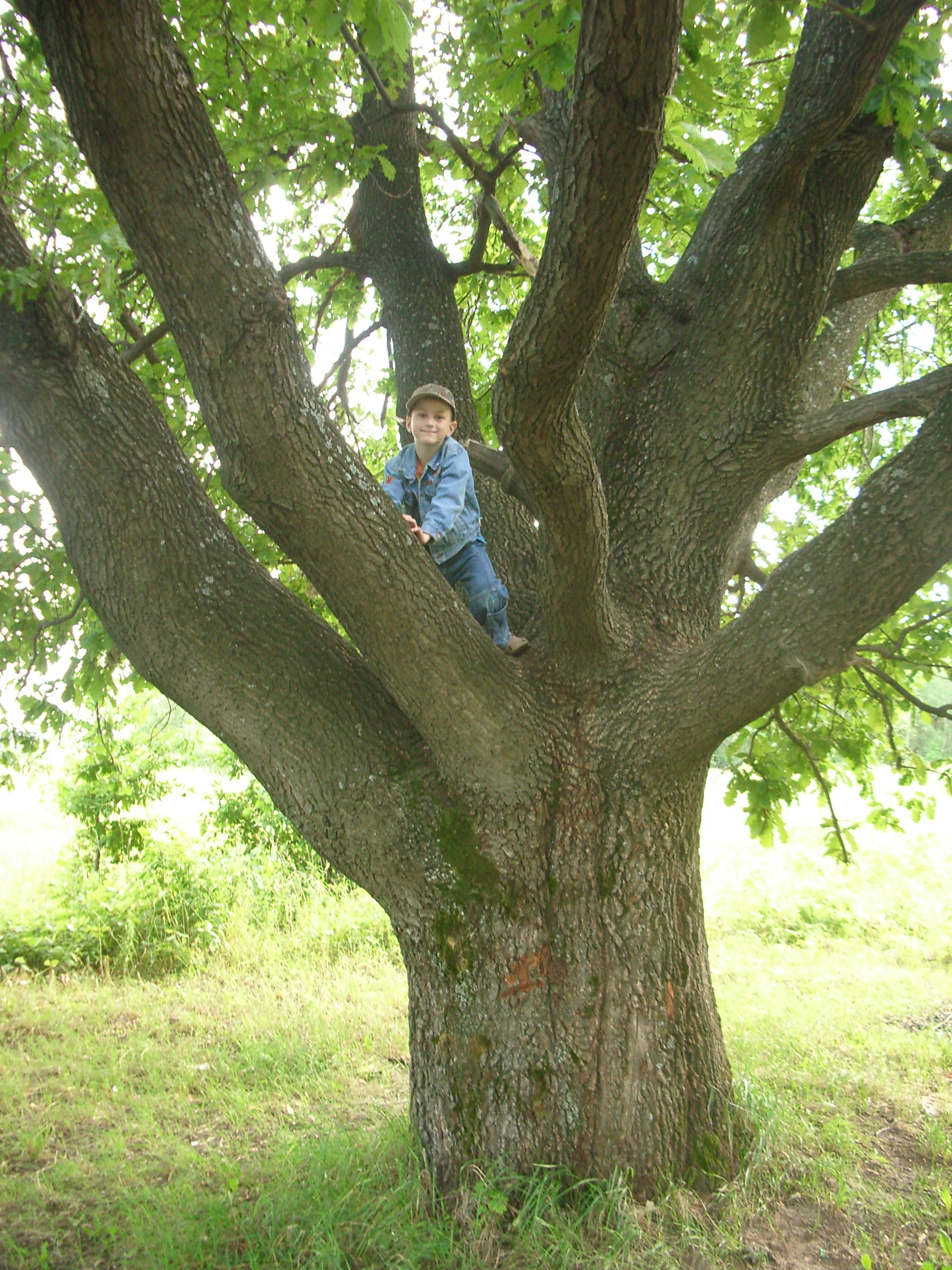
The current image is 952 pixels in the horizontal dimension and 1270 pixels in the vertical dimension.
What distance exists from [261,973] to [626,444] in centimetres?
549

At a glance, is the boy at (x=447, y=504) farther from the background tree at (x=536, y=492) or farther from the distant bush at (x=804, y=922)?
the distant bush at (x=804, y=922)

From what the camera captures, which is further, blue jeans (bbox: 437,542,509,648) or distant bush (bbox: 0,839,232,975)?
distant bush (bbox: 0,839,232,975)

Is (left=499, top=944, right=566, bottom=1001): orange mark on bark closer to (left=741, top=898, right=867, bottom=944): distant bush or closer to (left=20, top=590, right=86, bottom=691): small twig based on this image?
(left=20, top=590, right=86, bottom=691): small twig

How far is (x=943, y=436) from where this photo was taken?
293cm

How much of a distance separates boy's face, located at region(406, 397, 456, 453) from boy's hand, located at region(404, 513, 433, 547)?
2.01 feet

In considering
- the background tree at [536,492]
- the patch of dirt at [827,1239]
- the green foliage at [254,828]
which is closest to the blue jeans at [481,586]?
the background tree at [536,492]

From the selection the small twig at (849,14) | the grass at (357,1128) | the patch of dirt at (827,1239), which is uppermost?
the small twig at (849,14)

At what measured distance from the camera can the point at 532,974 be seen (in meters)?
3.43

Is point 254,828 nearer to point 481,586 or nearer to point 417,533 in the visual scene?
point 481,586

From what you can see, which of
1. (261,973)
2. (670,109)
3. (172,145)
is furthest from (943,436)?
(261,973)

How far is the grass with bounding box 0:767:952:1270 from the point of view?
3.24 meters

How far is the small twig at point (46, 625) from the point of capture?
468 cm

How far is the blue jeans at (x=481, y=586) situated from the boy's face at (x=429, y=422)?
53cm

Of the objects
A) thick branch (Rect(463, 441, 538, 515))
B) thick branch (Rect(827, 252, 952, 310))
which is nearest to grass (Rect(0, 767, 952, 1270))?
thick branch (Rect(463, 441, 538, 515))
